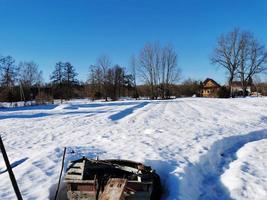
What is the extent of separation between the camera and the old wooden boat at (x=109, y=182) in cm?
420

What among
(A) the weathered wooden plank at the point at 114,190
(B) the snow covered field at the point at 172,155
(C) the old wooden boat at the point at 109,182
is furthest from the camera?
(B) the snow covered field at the point at 172,155

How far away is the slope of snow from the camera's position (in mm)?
4848

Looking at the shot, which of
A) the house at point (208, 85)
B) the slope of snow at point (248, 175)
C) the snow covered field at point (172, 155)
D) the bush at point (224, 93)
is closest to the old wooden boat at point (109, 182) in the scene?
the snow covered field at point (172, 155)

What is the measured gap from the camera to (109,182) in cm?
436

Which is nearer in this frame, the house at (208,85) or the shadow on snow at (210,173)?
the shadow on snow at (210,173)

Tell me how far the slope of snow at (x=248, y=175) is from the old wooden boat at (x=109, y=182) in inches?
56.0

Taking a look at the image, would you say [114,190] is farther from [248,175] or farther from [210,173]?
[248,175]

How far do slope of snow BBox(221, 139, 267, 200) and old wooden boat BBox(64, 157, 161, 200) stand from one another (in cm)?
142

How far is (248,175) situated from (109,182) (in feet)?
9.91

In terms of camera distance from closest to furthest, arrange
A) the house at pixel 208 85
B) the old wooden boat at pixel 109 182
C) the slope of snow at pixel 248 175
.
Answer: the old wooden boat at pixel 109 182
the slope of snow at pixel 248 175
the house at pixel 208 85

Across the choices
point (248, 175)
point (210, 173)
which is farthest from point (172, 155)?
point (248, 175)

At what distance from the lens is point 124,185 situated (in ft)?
13.6

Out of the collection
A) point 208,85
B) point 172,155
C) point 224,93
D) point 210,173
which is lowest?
point 210,173

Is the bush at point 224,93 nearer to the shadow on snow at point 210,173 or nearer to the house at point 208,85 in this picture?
the house at point 208,85
